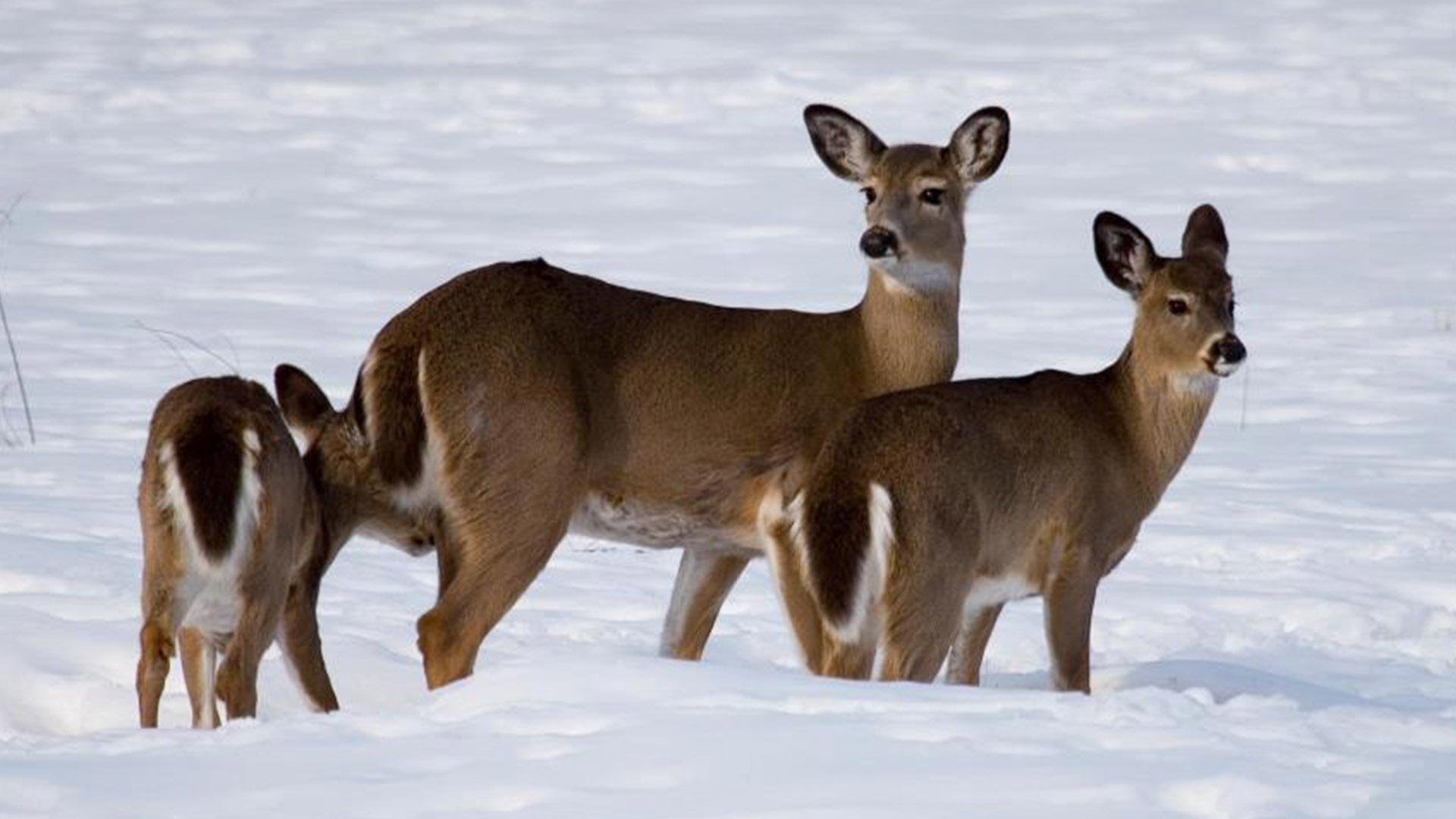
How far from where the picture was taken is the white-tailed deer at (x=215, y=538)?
22.5 ft

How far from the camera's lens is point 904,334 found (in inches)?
332

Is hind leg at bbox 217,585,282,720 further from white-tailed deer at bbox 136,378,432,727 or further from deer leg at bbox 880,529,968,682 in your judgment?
deer leg at bbox 880,529,968,682

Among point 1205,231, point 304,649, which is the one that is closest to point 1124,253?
point 1205,231

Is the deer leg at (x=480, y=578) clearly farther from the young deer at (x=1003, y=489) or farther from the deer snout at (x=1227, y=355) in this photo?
the deer snout at (x=1227, y=355)

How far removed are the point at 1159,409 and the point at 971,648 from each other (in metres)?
0.95

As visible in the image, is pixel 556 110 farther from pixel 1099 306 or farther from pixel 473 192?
pixel 1099 306

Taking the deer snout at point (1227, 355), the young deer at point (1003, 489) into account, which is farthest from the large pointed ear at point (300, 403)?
the deer snout at point (1227, 355)

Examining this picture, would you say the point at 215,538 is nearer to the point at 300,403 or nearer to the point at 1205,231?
the point at 300,403

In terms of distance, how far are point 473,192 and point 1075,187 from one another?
4.38 metres

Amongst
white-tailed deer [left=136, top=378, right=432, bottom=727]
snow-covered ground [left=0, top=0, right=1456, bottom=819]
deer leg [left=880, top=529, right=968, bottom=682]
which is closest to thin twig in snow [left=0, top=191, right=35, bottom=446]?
snow-covered ground [left=0, top=0, right=1456, bottom=819]

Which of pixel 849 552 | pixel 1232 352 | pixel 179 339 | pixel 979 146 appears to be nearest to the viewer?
pixel 849 552

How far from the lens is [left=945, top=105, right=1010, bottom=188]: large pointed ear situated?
28.7 ft

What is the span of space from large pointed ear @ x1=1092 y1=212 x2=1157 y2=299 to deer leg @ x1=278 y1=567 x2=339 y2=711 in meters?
2.63

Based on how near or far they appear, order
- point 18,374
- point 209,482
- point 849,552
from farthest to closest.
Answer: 1. point 18,374
2. point 849,552
3. point 209,482
